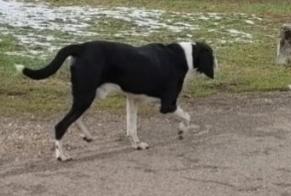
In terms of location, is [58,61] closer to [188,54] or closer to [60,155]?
[60,155]

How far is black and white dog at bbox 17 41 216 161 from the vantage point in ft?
24.8

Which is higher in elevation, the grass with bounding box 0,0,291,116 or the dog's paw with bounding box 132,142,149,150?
the dog's paw with bounding box 132,142,149,150

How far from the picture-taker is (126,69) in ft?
25.6

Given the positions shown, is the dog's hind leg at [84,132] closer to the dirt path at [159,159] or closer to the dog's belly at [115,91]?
the dirt path at [159,159]

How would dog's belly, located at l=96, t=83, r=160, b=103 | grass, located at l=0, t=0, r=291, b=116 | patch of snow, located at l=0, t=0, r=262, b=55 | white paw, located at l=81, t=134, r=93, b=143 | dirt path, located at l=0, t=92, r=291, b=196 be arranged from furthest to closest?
patch of snow, located at l=0, t=0, r=262, b=55
grass, located at l=0, t=0, r=291, b=116
white paw, located at l=81, t=134, r=93, b=143
dog's belly, located at l=96, t=83, r=160, b=103
dirt path, located at l=0, t=92, r=291, b=196

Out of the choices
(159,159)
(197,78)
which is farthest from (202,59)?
(197,78)

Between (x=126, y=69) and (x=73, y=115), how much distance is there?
2.24 ft

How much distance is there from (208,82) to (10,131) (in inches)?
164

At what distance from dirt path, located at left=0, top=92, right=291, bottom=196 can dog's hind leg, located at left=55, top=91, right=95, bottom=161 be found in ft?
0.46

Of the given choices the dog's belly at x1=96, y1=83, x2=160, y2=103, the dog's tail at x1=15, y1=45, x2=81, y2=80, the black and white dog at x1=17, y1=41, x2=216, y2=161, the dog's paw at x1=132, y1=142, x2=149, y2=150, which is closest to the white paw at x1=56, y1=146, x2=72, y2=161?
the black and white dog at x1=17, y1=41, x2=216, y2=161

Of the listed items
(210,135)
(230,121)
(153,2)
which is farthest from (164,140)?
(153,2)

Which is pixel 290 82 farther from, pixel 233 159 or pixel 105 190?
pixel 105 190

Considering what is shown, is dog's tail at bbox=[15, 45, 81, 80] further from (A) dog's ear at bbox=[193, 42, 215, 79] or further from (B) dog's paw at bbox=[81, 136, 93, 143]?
(A) dog's ear at bbox=[193, 42, 215, 79]

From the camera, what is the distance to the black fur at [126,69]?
754cm
